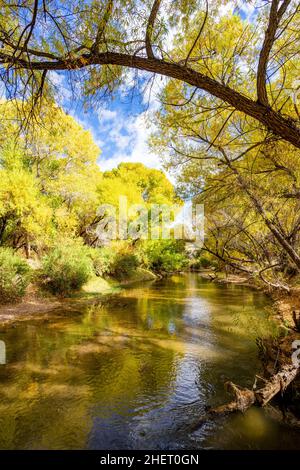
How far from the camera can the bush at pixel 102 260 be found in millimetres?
17717

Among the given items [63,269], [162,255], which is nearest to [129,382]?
[63,269]

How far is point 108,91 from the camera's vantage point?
11.4 feet

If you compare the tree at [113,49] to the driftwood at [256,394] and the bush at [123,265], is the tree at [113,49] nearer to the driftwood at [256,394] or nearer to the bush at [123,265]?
the driftwood at [256,394]

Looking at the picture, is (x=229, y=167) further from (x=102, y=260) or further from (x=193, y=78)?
(x=102, y=260)

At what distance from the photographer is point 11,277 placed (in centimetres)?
1076

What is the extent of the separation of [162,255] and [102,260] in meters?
10.7

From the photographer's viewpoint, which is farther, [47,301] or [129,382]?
[47,301]

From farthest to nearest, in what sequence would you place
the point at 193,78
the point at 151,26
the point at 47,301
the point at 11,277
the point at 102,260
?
1. the point at 102,260
2. the point at 47,301
3. the point at 11,277
4. the point at 151,26
5. the point at 193,78

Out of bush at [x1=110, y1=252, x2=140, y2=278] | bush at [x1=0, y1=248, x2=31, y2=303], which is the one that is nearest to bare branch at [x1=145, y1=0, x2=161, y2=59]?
bush at [x1=0, y1=248, x2=31, y2=303]

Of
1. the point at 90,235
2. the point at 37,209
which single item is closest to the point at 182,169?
the point at 37,209

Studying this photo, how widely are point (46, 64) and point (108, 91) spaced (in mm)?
820

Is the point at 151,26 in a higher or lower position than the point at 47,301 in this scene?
higher

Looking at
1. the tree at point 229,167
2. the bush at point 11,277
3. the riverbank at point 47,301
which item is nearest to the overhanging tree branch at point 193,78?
the tree at point 229,167

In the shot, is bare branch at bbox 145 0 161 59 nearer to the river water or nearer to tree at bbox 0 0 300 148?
tree at bbox 0 0 300 148
